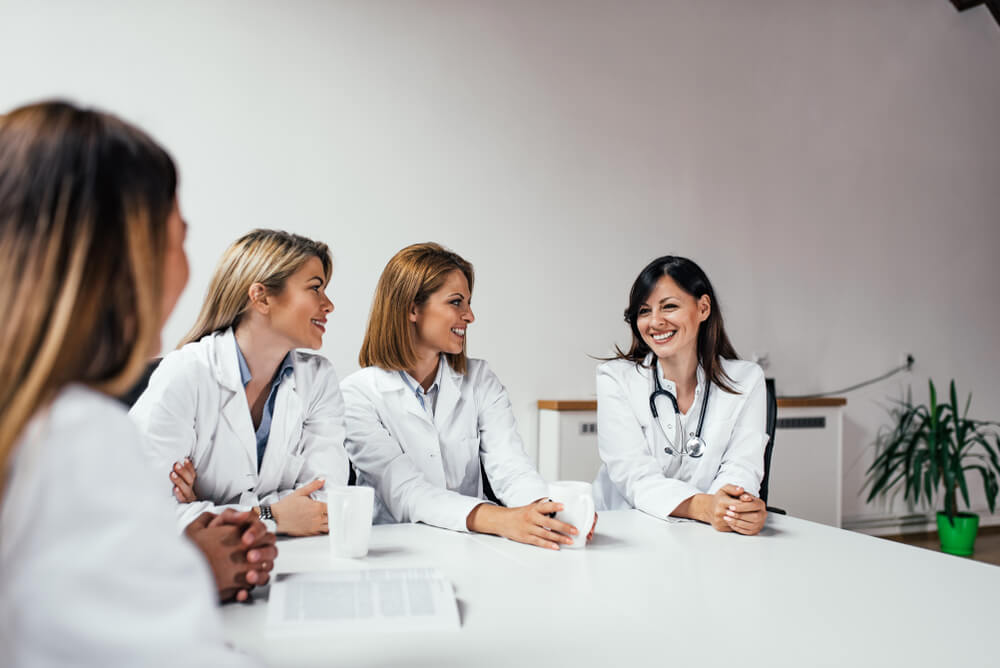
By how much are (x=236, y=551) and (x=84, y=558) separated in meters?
0.55

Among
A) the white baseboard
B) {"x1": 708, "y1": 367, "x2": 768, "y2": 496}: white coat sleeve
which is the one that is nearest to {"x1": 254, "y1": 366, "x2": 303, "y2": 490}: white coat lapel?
{"x1": 708, "y1": 367, "x2": 768, "y2": 496}: white coat sleeve

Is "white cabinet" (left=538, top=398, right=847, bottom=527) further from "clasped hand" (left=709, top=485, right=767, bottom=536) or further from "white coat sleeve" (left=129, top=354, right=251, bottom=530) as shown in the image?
"white coat sleeve" (left=129, top=354, right=251, bottom=530)

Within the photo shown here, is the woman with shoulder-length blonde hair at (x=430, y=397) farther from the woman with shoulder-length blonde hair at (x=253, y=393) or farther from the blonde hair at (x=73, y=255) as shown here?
the blonde hair at (x=73, y=255)

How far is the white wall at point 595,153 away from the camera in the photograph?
→ 3.16 m

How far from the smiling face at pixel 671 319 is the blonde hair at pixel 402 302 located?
1.92 feet

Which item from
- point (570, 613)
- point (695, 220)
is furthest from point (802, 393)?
point (570, 613)

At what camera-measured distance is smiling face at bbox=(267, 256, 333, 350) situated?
1784mm

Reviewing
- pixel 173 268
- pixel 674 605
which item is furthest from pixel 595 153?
pixel 173 268

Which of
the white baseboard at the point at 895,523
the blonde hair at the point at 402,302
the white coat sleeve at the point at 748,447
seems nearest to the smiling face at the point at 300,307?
the blonde hair at the point at 402,302

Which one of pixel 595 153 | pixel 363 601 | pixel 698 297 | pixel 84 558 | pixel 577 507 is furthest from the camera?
pixel 595 153

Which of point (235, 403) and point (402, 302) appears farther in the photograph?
point (402, 302)

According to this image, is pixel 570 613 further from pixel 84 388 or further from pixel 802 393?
pixel 802 393

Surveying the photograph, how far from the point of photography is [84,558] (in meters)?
0.52

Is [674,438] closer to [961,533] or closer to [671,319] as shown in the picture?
[671,319]
